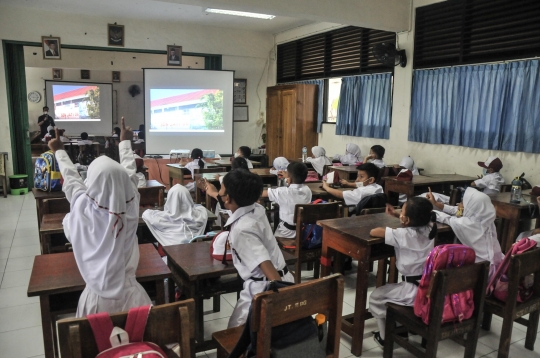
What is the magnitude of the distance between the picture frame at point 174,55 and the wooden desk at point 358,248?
6820 millimetres

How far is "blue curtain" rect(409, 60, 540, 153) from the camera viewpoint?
4898 millimetres

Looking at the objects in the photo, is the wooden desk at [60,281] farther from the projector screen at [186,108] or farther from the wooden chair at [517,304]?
the projector screen at [186,108]

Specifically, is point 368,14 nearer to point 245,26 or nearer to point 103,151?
point 245,26

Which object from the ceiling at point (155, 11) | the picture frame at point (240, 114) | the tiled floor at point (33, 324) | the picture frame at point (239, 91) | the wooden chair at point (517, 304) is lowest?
the tiled floor at point (33, 324)

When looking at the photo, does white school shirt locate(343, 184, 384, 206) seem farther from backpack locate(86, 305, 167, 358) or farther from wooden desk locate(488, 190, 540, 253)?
backpack locate(86, 305, 167, 358)

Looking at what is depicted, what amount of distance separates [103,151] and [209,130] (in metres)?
4.48

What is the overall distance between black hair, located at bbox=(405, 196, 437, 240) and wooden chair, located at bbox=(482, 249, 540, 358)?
17.0 inches

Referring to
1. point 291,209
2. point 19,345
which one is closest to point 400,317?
point 291,209

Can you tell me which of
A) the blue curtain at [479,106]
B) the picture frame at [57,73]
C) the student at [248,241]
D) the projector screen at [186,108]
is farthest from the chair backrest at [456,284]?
the picture frame at [57,73]

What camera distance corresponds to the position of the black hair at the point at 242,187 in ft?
6.55

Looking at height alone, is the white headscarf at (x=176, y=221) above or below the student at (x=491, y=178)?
below

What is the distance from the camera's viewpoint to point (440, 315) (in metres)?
2.07

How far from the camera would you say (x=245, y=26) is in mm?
8953

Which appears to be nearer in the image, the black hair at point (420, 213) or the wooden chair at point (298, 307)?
the wooden chair at point (298, 307)
